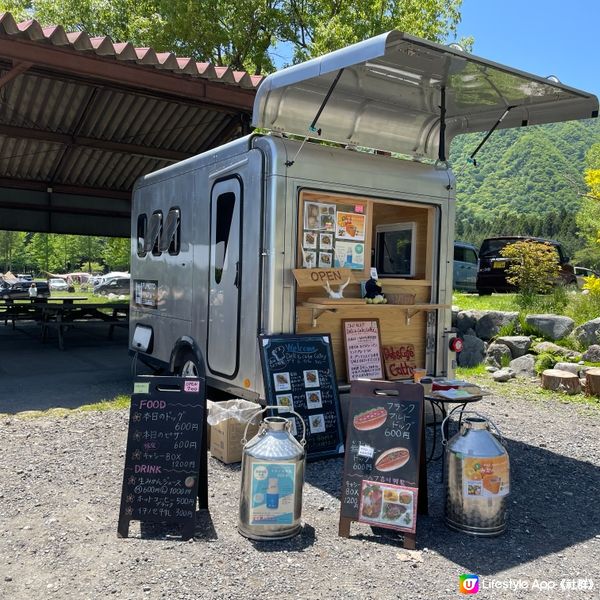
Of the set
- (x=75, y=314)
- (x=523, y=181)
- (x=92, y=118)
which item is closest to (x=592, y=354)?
(x=92, y=118)

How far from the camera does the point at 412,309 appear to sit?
547cm

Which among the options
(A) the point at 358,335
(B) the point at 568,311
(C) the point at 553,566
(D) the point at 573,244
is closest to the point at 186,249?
(A) the point at 358,335

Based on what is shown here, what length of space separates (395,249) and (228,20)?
571 inches

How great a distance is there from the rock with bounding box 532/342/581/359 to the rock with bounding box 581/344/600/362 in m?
0.20

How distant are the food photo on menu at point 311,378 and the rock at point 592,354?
4.76 meters

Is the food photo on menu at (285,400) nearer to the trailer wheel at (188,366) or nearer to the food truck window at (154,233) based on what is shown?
the trailer wheel at (188,366)

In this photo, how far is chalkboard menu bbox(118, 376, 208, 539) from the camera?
3445mm

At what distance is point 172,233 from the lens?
640 centimetres

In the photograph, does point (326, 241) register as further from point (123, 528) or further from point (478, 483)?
point (123, 528)

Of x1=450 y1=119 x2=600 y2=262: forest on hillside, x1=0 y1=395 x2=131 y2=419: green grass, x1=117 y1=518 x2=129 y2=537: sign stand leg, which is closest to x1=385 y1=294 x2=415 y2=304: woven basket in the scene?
x1=117 y1=518 x2=129 y2=537: sign stand leg

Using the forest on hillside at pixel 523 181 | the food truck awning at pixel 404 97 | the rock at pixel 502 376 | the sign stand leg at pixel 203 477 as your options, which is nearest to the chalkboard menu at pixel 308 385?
the sign stand leg at pixel 203 477

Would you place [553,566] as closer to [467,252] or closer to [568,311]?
[568,311]

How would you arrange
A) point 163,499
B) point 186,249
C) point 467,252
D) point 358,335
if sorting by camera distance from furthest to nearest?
point 467,252, point 186,249, point 358,335, point 163,499

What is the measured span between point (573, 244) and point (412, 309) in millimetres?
64775
